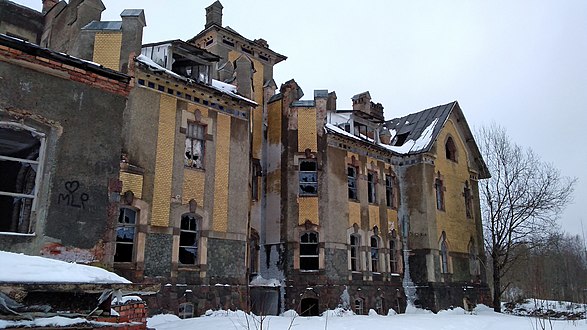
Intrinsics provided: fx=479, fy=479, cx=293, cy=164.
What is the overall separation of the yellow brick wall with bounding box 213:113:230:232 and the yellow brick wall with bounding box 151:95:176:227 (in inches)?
78.7

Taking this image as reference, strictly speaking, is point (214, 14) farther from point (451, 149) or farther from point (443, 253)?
point (443, 253)

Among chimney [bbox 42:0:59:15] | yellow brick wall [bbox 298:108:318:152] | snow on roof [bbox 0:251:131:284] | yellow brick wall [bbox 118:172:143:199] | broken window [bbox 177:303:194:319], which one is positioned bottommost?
broken window [bbox 177:303:194:319]

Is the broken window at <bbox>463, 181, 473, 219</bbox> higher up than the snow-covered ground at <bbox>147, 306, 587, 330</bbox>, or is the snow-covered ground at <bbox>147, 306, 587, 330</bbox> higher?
the broken window at <bbox>463, 181, 473, 219</bbox>

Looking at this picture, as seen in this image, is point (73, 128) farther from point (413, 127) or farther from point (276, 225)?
point (413, 127)

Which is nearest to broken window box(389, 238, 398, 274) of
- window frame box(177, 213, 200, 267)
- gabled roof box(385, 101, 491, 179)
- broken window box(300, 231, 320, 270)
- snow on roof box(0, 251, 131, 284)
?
gabled roof box(385, 101, 491, 179)

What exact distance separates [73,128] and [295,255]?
47.2 feet

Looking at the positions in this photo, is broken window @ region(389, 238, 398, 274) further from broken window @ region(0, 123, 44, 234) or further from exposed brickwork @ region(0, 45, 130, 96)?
exposed brickwork @ region(0, 45, 130, 96)

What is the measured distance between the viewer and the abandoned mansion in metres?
9.05

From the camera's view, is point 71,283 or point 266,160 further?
point 266,160

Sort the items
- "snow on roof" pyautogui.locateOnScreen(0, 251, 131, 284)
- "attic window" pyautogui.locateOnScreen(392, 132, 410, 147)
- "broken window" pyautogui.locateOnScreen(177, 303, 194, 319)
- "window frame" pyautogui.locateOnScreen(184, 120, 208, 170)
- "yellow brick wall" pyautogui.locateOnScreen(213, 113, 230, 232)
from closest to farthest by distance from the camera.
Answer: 1. "snow on roof" pyautogui.locateOnScreen(0, 251, 131, 284)
2. "broken window" pyautogui.locateOnScreen(177, 303, 194, 319)
3. "window frame" pyautogui.locateOnScreen(184, 120, 208, 170)
4. "yellow brick wall" pyautogui.locateOnScreen(213, 113, 230, 232)
5. "attic window" pyautogui.locateOnScreen(392, 132, 410, 147)

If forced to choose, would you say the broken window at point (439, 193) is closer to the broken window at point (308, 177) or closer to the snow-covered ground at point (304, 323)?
the snow-covered ground at point (304, 323)

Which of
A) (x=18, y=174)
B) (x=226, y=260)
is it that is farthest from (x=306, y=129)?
(x=18, y=174)

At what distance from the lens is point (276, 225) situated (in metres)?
22.8

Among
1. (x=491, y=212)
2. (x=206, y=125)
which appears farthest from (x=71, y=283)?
(x=491, y=212)
